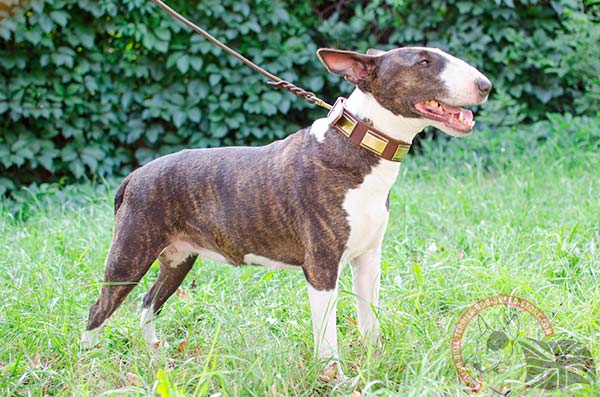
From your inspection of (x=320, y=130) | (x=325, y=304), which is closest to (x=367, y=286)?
(x=325, y=304)

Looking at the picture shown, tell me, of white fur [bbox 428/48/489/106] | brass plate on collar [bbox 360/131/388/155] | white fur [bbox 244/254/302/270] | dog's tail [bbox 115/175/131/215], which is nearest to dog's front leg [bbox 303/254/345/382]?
white fur [bbox 244/254/302/270]

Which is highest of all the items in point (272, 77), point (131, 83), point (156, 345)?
point (272, 77)

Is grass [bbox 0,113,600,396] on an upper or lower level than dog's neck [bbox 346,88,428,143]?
lower

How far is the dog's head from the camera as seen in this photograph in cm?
270

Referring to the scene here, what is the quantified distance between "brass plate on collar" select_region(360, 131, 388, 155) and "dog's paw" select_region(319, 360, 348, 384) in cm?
81

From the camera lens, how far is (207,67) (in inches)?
259

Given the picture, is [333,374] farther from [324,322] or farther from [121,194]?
[121,194]

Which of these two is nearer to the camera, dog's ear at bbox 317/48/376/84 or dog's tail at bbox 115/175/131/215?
dog's ear at bbox 317/48/376/84

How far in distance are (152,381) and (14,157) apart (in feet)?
13.1

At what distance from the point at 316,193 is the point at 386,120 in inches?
15.1

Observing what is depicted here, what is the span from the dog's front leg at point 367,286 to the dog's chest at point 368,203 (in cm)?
24

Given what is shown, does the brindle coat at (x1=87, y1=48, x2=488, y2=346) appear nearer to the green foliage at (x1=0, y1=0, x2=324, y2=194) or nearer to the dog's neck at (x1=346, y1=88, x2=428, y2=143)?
the dog's neck at (x1=346, y1=88, x2=428, y2=143)

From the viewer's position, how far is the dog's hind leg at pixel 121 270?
10.1 ft

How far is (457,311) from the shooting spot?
3.32 m
